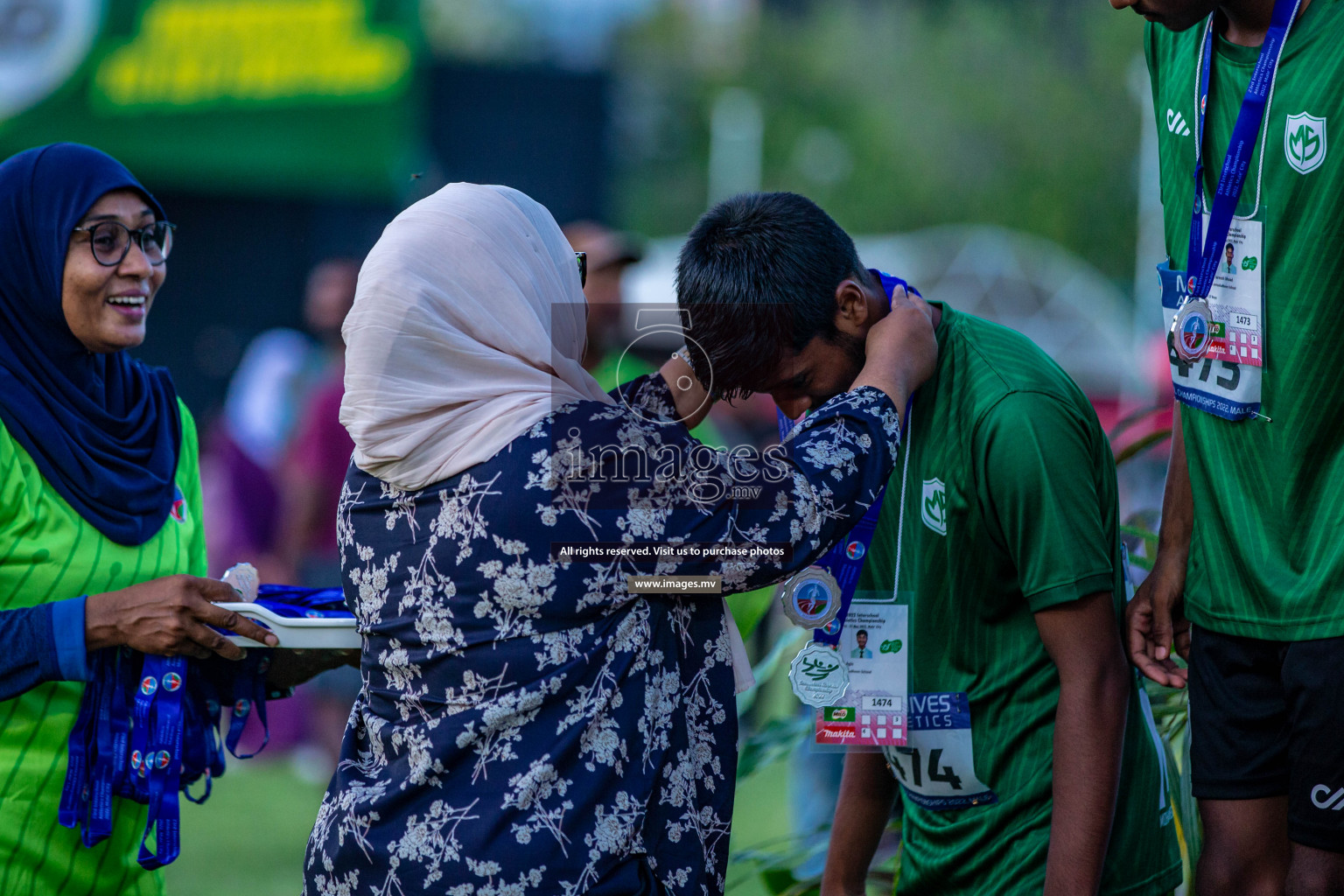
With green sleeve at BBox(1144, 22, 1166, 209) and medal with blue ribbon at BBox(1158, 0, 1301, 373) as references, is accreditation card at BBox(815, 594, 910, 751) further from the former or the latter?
green sleeve at BBox(1144, 22, 1166, 209)

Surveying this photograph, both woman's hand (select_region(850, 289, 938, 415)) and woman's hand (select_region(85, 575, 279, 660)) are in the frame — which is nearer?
woman's hand (select_region(850, 289, 938, 415))

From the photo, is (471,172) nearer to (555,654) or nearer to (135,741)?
(135,741)

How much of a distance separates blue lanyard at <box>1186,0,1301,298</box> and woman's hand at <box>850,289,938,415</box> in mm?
451

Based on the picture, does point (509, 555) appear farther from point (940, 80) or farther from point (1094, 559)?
point (940, 80)

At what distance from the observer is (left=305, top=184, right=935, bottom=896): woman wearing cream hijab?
6.22 feet

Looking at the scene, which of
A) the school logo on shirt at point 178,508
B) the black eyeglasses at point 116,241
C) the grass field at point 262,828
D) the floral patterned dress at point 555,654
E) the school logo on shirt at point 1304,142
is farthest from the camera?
the grass field at point 262,828

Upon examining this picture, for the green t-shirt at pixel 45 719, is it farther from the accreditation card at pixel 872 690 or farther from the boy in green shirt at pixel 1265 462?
the boy in green shirt at pixel 1265 462

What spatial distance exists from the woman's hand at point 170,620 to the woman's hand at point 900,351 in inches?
46.1

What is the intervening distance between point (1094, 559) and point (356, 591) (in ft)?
3.78

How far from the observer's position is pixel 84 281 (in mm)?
2752

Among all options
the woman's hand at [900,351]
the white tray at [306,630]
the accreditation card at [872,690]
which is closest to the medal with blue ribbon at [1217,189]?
the woman's hand at [900,351]

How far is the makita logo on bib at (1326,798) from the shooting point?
2.12 metres

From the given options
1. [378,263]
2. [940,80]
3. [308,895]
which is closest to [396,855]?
[308,895]

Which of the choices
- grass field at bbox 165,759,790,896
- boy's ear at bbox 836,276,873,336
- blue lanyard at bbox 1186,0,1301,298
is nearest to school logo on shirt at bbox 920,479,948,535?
boy's ear at bbox 836,276,873,336
